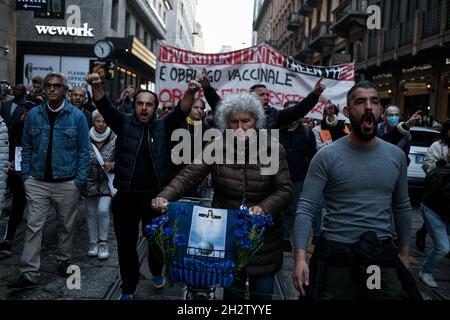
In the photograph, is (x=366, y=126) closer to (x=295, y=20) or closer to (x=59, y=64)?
(x=59, y=64)

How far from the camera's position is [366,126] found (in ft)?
9.02

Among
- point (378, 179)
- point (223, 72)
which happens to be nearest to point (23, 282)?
point (378, 179)

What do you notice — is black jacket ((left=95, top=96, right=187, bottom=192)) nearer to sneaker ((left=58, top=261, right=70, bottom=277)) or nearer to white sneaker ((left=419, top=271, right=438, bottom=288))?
sneaker ((left=58, top=261, right=70, bottom=277))

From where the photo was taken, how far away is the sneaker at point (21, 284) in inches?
178

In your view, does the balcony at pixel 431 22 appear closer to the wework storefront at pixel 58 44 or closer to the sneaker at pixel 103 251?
the wework storefront at pixel 58 44

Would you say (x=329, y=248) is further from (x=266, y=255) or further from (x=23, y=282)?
(x=23, y=282)

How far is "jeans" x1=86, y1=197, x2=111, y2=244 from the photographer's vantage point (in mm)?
5836

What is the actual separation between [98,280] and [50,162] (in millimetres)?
1263

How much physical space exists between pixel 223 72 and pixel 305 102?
3120mm

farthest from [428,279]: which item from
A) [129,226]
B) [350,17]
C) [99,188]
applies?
[350,17]

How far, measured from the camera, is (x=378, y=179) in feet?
9.06

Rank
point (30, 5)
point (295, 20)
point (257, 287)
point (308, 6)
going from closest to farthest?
point (257, 287), point (30, 5), point (308, 6), point (295, 20)
